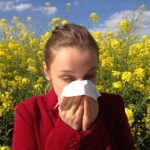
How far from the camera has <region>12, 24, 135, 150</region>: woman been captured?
147 cm

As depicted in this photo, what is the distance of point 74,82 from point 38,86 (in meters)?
2.16

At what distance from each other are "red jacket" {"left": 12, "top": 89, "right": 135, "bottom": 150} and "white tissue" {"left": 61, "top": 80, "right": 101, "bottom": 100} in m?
0.14

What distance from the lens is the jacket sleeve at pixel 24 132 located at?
1.54m

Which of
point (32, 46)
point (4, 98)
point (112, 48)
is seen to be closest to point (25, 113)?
point (4, 98)

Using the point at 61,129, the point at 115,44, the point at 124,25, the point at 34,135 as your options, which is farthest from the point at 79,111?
the point at 124,25

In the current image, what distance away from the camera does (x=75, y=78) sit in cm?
150

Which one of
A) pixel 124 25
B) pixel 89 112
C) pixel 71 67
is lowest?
pixel 124 25

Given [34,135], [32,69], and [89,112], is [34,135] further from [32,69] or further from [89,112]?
[32,69]

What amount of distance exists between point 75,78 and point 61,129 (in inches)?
6.8

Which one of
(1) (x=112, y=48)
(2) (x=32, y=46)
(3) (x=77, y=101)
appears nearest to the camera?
(3) (x=77, y=101)

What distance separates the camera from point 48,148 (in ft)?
5.04

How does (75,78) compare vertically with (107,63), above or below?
above

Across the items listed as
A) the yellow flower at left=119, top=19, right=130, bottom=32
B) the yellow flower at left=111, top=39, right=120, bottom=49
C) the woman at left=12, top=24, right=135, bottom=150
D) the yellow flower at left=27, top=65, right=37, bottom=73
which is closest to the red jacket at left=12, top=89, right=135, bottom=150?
the woman at left=12, top=24, right=135, bottom=150

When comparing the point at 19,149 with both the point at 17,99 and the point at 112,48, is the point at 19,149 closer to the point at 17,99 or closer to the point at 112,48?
the point at 17,99
